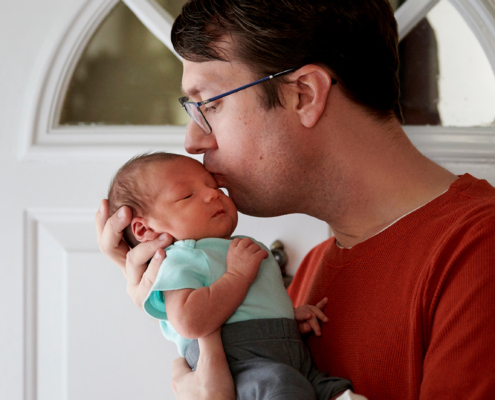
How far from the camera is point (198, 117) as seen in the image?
131 cm

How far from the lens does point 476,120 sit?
1.63m

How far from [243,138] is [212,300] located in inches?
18.3

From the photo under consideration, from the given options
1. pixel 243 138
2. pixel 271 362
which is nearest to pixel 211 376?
pixel 271 362

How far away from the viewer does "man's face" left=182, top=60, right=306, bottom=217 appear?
4.00ft

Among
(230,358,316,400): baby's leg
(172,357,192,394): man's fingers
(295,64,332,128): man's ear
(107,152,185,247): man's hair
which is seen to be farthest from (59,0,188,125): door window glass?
(230,358,316,400): baby's leg

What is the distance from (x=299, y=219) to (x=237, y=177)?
485 millimetres

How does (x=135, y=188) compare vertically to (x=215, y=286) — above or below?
above

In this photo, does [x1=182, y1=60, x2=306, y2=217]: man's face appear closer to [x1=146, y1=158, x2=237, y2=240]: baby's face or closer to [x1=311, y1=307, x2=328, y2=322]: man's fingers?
[x1=146, y1=158, x2=237, y2=240]: baby's face

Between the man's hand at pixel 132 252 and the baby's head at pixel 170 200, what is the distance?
0.09ft

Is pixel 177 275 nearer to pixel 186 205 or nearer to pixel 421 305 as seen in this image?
pixel 186 205

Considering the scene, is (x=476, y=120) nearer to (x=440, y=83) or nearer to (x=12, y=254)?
(x=440, y=83)

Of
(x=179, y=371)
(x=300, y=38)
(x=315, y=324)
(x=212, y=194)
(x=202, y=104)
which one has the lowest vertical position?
(x=179, y=371)

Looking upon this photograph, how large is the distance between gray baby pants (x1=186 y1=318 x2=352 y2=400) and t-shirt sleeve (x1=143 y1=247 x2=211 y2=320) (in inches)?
5.2

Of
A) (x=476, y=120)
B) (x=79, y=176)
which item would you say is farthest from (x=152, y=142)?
(x=476, y=120)
